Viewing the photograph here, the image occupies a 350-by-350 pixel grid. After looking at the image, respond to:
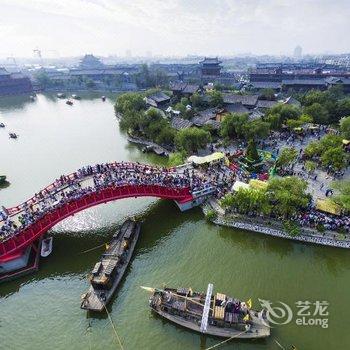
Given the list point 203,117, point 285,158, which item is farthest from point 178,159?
point 203,117

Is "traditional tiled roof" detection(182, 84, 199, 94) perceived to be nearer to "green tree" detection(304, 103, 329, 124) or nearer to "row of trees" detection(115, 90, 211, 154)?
"row of trees" detection(115, 90, 211, 154)

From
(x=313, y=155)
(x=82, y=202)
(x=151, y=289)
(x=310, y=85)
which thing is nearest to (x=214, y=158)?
(x=313, y=155)

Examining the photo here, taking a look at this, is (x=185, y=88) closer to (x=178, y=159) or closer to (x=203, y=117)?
(x=203, y=117)

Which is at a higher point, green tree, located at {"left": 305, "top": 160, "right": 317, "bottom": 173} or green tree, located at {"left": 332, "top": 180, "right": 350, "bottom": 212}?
green tree, located at {"left": 332, "top": 180, "right": 350, "bottom": 212}

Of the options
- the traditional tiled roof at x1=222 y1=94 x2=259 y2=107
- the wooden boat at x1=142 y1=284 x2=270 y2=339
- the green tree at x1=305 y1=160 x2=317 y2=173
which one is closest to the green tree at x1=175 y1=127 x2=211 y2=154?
the green tree at x1=305 y1=160 x2=317 y2=173

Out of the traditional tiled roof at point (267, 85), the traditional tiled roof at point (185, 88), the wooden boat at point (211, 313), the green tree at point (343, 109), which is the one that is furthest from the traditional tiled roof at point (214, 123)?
the traditional tiled roof at point (267, 85)

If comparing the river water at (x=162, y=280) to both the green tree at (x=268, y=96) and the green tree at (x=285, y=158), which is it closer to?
the green tree at (x=285, y=158)
